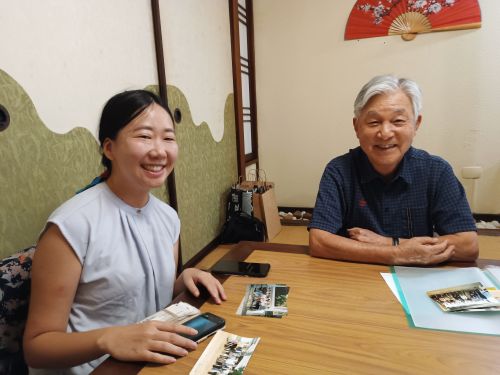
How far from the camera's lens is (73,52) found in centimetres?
152

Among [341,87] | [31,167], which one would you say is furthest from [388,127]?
[341,87]

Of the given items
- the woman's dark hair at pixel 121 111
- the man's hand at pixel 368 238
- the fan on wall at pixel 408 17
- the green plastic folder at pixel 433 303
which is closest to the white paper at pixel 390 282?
the green plastic folder at pixel 433 303

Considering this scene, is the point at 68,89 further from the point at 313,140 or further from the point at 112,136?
the point at 313,140

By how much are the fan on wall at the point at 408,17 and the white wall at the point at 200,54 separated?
4.48 ft

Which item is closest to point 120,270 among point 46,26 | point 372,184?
point 372,184

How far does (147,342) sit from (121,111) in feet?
1.93

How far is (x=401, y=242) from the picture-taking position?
1.14 meters

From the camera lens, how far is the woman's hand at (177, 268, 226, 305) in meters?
0.90

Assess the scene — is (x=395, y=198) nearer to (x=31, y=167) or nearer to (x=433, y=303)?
(x=433, y=303)

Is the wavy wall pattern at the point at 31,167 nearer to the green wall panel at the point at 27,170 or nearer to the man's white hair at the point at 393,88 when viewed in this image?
the green wall panel at the point at 27,170

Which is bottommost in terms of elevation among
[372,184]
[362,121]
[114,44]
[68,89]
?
[372,184]

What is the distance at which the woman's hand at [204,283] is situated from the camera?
90cm

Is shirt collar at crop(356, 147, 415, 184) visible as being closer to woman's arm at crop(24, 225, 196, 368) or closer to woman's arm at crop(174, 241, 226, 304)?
woman's arm at crop(174, 241, 226, 304)

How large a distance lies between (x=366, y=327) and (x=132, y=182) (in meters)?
0.69
